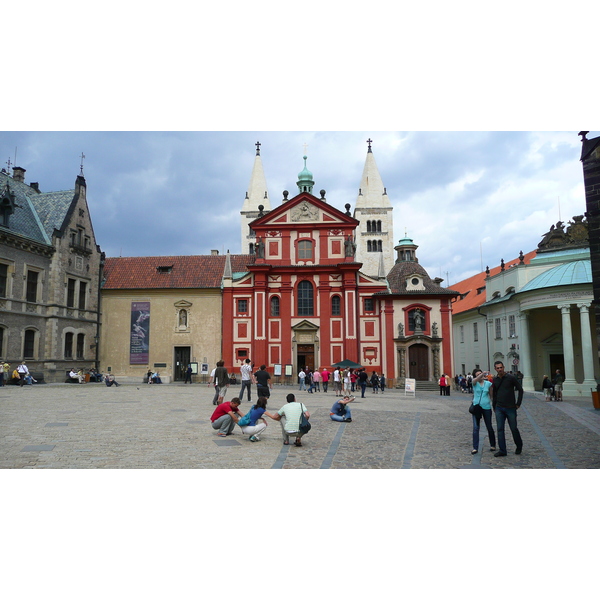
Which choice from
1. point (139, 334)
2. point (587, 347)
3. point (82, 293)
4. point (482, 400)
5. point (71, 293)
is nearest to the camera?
point (482, 400)

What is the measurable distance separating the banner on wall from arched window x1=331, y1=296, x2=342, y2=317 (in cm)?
1446

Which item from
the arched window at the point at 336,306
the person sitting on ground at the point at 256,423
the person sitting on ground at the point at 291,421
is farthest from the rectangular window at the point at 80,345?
the person sitting on ground at the point at 291,421

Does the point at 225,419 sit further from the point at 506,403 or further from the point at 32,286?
the point at 32,286

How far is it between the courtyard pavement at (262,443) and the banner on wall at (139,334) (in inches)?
850

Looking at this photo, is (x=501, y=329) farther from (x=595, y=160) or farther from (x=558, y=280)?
(x=595, y=160)

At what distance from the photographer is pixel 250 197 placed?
6906cm

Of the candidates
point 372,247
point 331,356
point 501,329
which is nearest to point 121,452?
point 331,356

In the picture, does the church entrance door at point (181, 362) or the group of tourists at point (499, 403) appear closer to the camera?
the group of tourists at point (499, 403)

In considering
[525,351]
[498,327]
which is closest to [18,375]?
[525,351]

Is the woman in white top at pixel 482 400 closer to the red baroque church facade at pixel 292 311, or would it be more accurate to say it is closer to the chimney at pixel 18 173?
the red baroque church facade at pixel 292 311

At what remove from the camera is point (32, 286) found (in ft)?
102

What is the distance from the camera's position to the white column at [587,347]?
2761 centimetres

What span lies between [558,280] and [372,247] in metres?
39.9

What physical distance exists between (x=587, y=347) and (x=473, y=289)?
23586 mm
